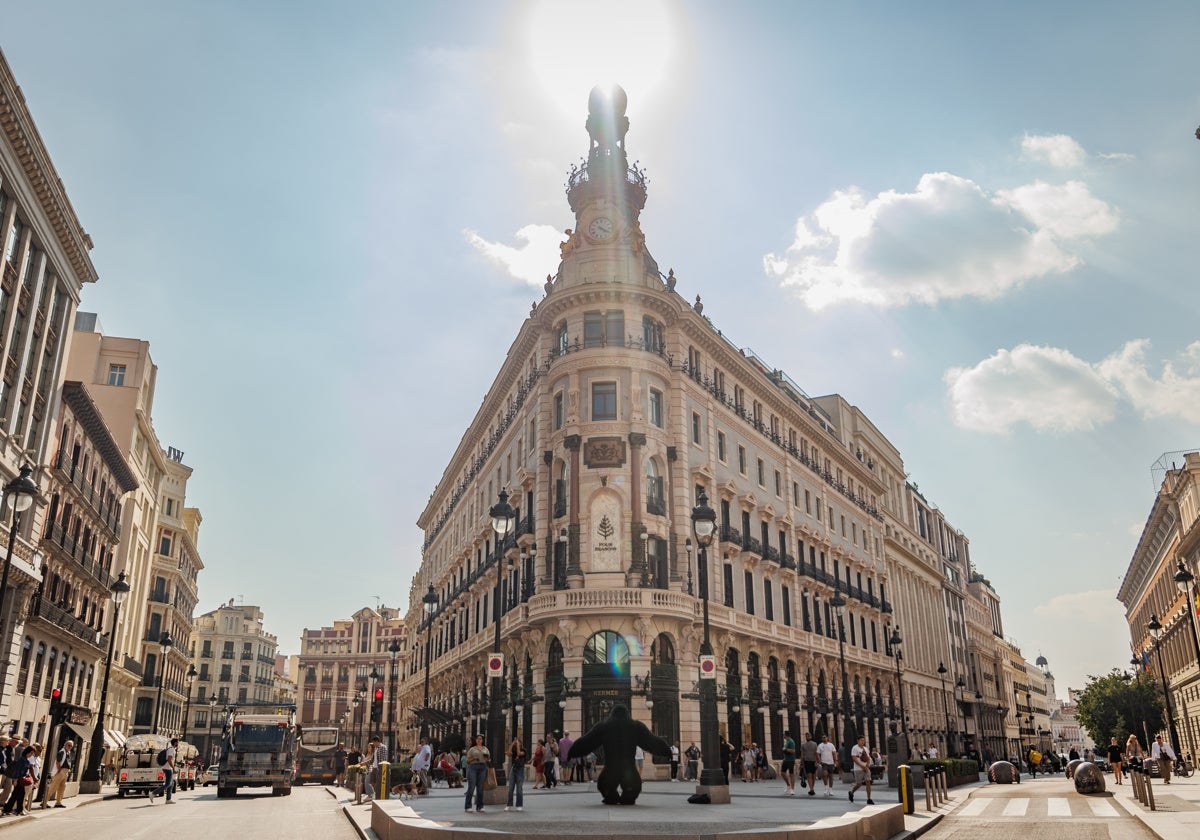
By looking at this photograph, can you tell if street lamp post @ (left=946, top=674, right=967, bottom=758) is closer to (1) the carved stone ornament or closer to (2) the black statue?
(1) the carved stone ornament

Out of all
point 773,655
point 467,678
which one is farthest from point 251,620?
point 773,655

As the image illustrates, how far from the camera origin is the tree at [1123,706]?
6295cm

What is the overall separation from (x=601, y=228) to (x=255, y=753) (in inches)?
1003

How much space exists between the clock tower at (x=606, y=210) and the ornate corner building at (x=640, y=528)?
0.11 m

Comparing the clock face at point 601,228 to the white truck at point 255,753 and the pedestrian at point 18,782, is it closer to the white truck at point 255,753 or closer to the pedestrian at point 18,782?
the white truck at point 255,753

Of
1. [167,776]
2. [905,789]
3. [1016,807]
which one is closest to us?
[905,789]

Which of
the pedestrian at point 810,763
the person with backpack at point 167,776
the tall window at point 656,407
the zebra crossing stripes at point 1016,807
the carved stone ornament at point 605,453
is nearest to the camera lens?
the zebra crossing stripes at point 1016,807

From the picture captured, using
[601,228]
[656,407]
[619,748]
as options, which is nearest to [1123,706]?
[656,407]

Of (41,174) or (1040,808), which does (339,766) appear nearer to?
(41,174)

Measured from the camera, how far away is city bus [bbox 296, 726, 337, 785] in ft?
151

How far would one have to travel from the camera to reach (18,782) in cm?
2106

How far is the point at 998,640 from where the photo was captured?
108812 mm

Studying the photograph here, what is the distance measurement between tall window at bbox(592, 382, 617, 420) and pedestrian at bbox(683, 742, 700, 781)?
13337 millimetres

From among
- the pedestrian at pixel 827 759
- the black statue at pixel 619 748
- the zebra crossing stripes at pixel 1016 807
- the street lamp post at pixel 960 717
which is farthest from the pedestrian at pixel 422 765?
the street lamp post at pixel 960 717
